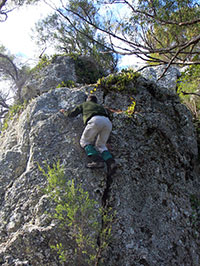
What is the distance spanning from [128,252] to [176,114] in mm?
4734

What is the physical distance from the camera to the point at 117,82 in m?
7.39

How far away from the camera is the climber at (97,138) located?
5105 millimetres

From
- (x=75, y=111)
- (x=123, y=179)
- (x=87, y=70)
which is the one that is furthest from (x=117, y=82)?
(x=87, y=70)

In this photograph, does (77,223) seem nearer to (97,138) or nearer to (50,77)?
(97,138)

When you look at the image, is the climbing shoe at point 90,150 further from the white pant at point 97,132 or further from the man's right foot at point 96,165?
the man's right foot at point 96,165

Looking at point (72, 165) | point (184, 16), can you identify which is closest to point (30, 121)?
point (72, 165)

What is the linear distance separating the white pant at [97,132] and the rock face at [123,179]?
14.4 inches

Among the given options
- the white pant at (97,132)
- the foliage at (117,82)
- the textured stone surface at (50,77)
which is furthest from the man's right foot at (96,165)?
the textured stone surface at (50,77)

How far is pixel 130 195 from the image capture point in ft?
16.3

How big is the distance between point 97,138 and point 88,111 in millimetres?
734

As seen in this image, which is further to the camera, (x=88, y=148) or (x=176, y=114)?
(x=176, y=114)

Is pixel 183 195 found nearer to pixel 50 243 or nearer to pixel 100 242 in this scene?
pixel 100 242

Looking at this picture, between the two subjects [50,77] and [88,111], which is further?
[50,77]

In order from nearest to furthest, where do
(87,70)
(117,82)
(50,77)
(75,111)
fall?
1. (75,111)
2. (117,82)
3. (50,77)
4. (87,70)
